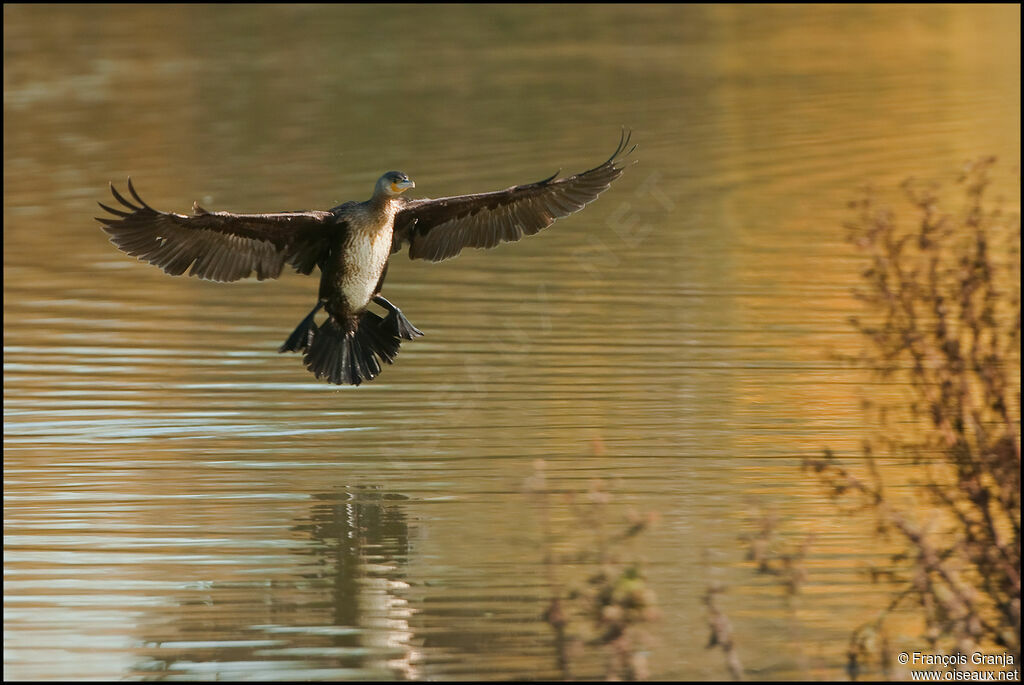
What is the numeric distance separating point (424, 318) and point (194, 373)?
6.44 feet

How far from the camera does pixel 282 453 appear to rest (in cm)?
895

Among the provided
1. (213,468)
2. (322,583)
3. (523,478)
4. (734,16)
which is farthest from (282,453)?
(734,16)

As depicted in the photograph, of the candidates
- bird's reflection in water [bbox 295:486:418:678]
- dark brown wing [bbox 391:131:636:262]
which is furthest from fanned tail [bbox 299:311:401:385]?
bird's reflection in water [bbox 295:486:418:678]

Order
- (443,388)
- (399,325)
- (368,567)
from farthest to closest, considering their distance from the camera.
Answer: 1. (443,388)
2. (399,325)
3. (368,567)

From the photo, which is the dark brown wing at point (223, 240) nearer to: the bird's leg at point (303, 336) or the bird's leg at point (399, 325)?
the bird's leg at point (303, 336)

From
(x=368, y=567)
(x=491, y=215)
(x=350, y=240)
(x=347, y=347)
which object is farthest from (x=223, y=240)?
(x=368, y=567)

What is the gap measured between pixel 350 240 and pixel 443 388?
1.62 meters

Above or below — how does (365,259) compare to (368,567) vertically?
above

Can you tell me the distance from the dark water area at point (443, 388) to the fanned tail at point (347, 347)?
381 millimetres

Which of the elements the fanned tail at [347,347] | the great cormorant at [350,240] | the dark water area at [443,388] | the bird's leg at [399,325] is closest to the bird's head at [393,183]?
the great cormorant at [350,240]

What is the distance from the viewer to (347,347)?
9.15 meters

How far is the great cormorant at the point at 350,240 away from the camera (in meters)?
8.49

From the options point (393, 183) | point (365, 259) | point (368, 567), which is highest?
point (393, 183)

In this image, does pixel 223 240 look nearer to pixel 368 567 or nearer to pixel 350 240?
pixel 350 240
